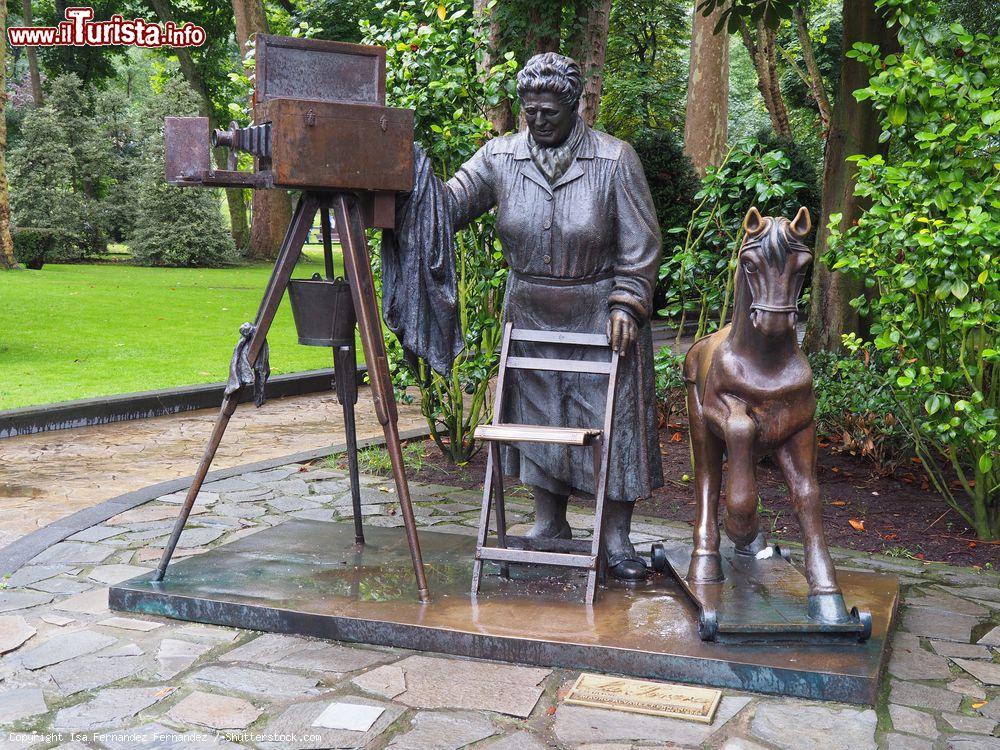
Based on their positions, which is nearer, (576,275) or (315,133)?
(315,133)

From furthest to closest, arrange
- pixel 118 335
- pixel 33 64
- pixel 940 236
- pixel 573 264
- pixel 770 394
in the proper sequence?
pixel 33 64
pixel 118 335
pixel 940 236
pixel 573 264
pixel 770 394

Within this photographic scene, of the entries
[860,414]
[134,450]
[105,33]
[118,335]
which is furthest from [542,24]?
[105,33]

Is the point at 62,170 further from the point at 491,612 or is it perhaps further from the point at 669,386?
the point at 491,612

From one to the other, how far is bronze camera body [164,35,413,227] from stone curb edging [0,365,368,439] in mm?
3738

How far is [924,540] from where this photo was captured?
6277 mm

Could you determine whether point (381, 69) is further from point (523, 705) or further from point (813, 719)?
point (813, 719)

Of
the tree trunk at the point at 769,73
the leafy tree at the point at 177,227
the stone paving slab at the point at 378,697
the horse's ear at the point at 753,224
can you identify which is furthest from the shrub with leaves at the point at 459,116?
the leafy tree at the point at 177,227

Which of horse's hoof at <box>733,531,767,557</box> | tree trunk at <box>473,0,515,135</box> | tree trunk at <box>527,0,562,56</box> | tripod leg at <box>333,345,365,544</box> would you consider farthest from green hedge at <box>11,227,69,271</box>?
horse's hoof at <box>733,531,767,557</box>

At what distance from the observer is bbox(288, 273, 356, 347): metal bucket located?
192 inches

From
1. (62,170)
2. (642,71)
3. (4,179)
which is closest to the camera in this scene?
(4,179)

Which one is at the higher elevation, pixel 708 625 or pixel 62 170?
pixel 62 170

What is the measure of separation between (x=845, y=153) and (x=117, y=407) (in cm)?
669

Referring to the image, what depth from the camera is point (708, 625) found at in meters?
4.03

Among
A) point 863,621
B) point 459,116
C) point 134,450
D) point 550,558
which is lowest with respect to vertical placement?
point 134,450
